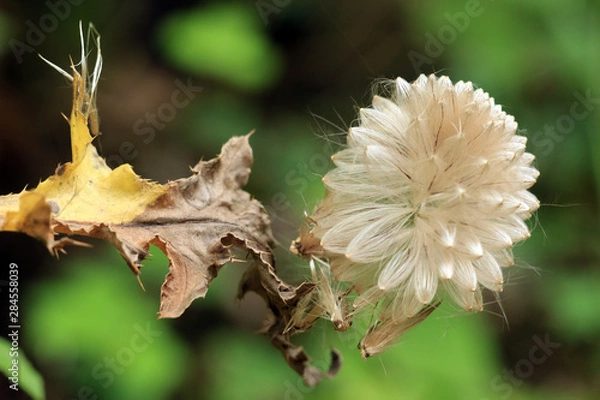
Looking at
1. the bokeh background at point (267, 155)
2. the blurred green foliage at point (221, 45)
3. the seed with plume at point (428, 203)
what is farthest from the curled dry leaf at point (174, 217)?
the blurred green foliage at point (221, 45)

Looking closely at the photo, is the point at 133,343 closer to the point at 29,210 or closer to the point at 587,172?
the point at 29,210

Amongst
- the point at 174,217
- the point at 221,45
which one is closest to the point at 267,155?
the point at 221,45

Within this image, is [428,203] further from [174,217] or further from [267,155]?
[267,155]

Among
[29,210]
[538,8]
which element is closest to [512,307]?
[538,8]

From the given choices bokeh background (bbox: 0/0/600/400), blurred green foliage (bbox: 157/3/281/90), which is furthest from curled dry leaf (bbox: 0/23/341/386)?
blurred green foliage (bbox: 157/3/281/90)

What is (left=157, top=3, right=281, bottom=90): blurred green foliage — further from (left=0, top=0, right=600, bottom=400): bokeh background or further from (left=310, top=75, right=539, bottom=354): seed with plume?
(left=310, top=75, right=539, bottom=354): seed with plume

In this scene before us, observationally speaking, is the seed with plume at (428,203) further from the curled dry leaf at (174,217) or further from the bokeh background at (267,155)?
the bokeh background at (267,155)
